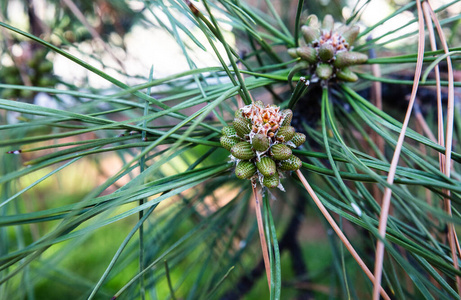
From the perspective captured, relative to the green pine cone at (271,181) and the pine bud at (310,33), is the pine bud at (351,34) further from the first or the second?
the green pine cone at (271,181)

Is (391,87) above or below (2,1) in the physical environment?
below

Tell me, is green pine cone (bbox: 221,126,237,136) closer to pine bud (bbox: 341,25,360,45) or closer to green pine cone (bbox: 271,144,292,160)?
green pine cone (bbox: 271,144,292,160)

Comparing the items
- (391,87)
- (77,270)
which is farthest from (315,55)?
(77,270)

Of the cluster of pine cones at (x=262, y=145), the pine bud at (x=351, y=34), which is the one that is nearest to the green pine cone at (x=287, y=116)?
the cluster of pine cones at (x=262, y=145)

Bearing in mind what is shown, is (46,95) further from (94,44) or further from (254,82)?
(254,82)

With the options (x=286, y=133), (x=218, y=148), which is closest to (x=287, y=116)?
(x=286, y=133)

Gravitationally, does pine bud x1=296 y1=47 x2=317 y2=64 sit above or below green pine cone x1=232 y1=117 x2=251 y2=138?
above

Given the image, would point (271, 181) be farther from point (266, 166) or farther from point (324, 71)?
point (324, 71)

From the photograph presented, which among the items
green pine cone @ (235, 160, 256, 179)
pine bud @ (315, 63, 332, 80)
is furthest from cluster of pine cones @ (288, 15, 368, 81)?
green pine cone @ (235, 160, 256, 179)
